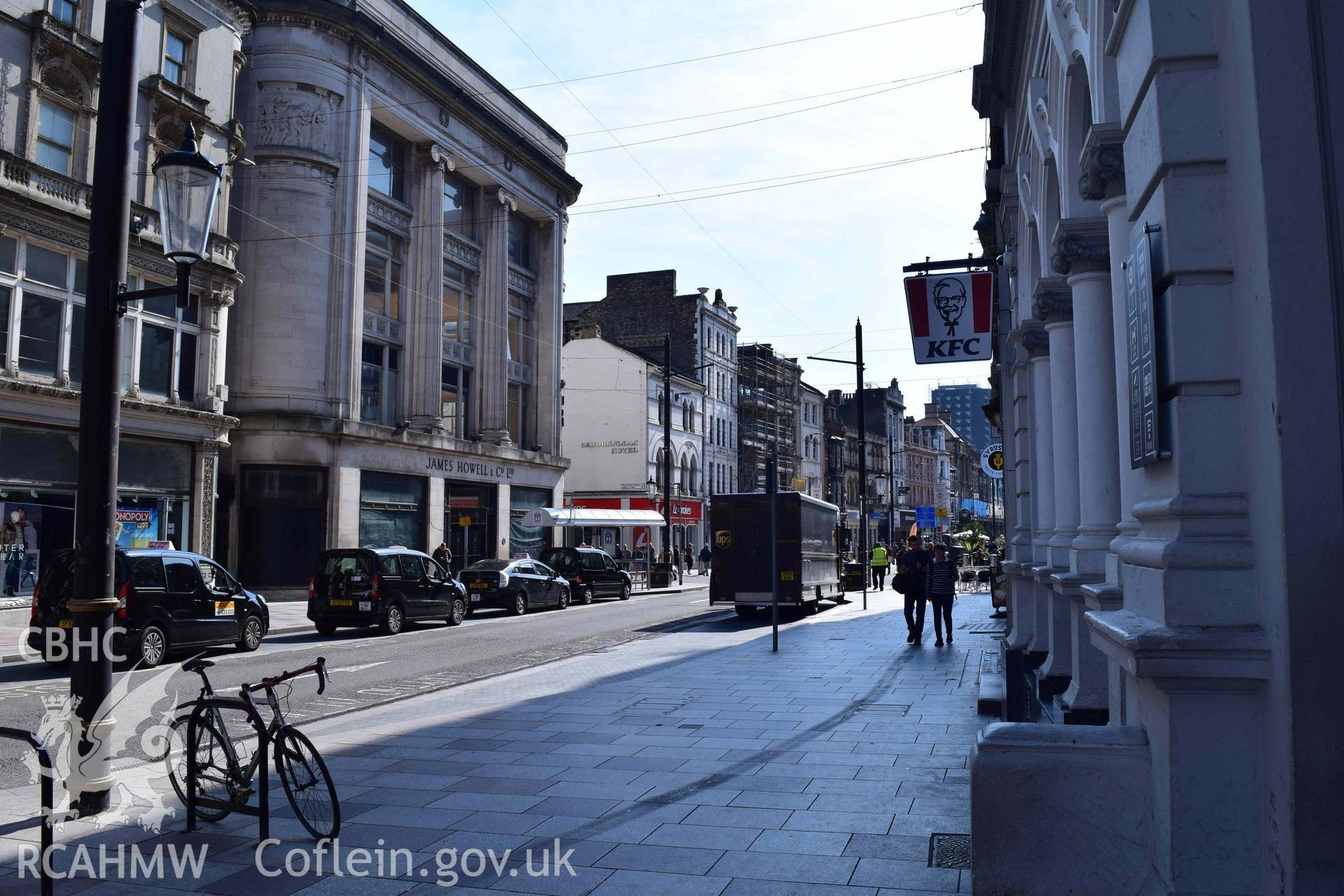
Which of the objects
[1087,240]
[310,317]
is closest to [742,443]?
[310,317]

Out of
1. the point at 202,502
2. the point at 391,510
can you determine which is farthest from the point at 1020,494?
the point at 391,510

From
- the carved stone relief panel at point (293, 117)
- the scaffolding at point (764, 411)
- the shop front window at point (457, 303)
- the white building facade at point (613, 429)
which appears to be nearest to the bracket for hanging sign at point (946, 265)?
the carved stone relief panel at point (293, 117)

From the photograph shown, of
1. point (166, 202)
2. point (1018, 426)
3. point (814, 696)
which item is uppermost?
point (166, 202)

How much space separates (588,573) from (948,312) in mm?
21297

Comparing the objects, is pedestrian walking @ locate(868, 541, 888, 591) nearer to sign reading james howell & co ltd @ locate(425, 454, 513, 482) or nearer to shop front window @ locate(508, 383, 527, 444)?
sign reading james howell & co ltd @ locate(425, 454, 513, 482)

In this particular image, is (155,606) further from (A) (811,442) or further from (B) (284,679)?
(A) (811,442)

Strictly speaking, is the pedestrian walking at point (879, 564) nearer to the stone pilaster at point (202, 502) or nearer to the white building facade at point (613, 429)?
the white building facade at point (613, 429)

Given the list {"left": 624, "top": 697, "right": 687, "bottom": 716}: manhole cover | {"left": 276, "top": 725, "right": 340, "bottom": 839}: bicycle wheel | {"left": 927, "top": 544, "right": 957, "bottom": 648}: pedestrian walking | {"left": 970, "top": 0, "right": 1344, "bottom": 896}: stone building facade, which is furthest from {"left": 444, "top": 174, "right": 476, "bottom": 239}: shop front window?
{"left": 970, "top": 0, "right": 1344, "bottom": 896}: stone building facade

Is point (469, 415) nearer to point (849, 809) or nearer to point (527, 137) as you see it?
point (527, 137)

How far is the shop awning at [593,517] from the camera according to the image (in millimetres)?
40844

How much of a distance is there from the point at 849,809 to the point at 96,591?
4.92m

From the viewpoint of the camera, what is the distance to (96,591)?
22.1 feet

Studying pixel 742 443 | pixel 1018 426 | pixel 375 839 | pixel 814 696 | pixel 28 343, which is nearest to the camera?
pixel 375 839

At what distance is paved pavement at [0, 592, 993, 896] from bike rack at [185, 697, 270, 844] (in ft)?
0.51
